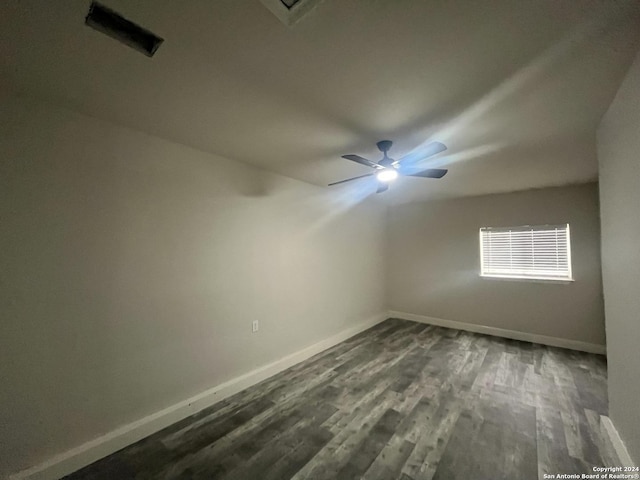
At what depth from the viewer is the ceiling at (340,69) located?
1.06 m

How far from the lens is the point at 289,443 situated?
1859 millimetres

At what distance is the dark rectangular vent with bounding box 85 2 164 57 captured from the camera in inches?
41.5

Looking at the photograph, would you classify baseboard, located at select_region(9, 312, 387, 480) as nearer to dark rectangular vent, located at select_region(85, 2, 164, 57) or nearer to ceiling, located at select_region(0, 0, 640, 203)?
ceiling, located at select_region(0, 0, 640, 203)

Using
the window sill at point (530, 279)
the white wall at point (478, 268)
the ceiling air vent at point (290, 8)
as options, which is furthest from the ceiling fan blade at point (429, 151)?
the window sill at point (530, 279)

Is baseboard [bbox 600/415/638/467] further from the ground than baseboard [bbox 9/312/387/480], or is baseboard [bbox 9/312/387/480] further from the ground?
baseboard [bbox 600/415/638/467]

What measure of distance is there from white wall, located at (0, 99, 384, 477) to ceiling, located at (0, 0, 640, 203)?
1.04 feet

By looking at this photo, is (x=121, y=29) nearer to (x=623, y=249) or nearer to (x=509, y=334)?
(x=623, y=249)

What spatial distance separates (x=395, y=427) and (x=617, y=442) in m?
1.42

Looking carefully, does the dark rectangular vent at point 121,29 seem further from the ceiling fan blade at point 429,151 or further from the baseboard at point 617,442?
the baseboard at point 617,442

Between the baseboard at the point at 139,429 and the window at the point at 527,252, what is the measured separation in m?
3.59

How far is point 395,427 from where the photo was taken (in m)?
2.01

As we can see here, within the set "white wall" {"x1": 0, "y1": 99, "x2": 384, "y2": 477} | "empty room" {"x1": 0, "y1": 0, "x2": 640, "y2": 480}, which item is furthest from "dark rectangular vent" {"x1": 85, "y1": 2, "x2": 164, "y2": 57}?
"white wall" {"x1": 0, "y1": 99, "x2": 384, "y2": 477}

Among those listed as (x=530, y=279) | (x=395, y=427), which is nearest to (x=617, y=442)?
(x=395, y=427)

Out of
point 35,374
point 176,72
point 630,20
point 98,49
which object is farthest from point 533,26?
point 35,374
